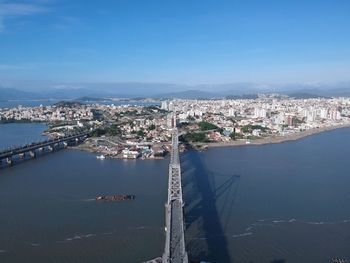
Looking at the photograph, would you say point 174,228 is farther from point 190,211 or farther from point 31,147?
point 31,147

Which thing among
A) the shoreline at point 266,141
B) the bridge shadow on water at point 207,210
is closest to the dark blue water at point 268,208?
the bridge shadow on water at point 207,210

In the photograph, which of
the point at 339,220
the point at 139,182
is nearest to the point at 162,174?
the point at 139,182

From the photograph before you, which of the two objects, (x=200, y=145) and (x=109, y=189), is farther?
(x=200, y=145)

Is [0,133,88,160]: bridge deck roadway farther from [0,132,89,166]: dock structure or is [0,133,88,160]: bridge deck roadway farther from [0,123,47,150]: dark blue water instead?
[0,123,47,150]: dark blue water

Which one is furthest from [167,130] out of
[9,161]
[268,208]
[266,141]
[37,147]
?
[268,208]

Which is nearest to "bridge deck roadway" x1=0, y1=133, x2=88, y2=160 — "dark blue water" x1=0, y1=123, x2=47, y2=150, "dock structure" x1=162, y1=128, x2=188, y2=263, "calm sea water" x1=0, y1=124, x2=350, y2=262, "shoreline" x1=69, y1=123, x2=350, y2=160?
"shoreline" x1=69, y1=123, x2=350, y2=160

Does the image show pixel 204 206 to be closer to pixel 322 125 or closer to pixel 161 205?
pixel 161 205
